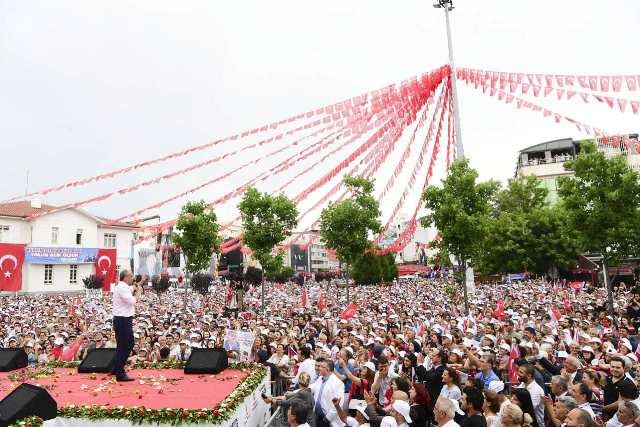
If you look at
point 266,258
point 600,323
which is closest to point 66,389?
point 600,323

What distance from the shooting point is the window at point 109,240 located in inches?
2174

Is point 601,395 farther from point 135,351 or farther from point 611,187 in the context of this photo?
point 611,187

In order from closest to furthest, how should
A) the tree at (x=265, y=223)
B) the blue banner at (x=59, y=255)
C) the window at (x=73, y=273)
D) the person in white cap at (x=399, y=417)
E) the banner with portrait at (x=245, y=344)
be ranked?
the person in white cap at (x=399, y=417)
the banner with portrait at (x=245, y=344)
the tree at (x=265, y=223)
the blue banner at (x=59, y=255)
the window at (x=73, y=273)

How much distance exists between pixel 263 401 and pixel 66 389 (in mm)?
3481

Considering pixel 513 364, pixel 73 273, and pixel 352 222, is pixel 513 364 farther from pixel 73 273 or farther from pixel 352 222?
pixel 73 273

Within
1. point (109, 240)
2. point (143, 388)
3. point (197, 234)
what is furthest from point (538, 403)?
point (109, 240)

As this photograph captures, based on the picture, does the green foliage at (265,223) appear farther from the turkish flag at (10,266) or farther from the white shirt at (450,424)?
the turkish flag at (10,266)

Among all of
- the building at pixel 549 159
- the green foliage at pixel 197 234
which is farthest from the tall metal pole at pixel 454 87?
the building at pixel 549 159

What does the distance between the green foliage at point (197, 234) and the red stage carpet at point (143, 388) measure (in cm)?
1841

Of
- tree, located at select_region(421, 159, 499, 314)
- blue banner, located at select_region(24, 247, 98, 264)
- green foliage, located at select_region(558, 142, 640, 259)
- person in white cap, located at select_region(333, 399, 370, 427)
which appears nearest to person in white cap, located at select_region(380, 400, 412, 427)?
person in white cap, located at select_region(333, 399, 370, 427)

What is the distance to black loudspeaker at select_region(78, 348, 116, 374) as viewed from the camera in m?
9.60

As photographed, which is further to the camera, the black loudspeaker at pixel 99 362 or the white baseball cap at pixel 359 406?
the black loudspeaker at pixel 99 362

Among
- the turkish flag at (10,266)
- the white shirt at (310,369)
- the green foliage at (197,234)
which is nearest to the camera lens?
the white shirt at (310,369)

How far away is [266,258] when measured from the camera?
86.3 ft
